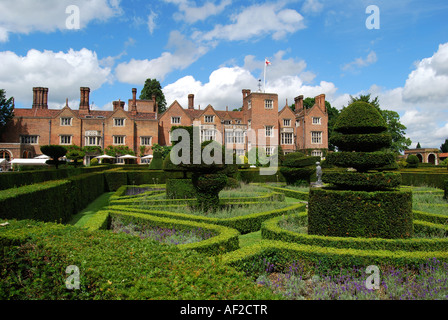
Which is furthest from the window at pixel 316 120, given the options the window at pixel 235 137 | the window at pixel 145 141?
the window at pixel 145 141

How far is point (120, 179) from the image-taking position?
816 inches

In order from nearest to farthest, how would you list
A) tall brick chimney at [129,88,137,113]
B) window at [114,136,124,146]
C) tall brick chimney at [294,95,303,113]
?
window at [114,136,124,146], tall brick chimney at [129,88,137,113], tall brick chimney at [294,95,303,113]

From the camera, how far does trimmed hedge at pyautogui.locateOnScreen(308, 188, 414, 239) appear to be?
636 cm

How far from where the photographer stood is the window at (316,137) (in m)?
46.4

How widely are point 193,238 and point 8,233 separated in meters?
3.81

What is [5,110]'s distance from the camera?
39.4 m

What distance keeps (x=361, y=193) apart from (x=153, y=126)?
38087 millimetres

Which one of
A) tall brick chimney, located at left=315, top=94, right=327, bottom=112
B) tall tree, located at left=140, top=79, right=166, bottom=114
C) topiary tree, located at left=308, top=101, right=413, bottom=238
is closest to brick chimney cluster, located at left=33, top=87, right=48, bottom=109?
tall tree, located at left=140, top=79, right=166, bottom=114

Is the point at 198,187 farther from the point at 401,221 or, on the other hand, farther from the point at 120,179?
the point at 120,179

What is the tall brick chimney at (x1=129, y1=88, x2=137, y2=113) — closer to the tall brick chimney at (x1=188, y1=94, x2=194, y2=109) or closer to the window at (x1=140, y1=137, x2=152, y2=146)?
the window at (x1=140, y1=137, x2=152, y2=146)

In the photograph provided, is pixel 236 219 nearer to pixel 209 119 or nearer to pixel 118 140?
pixel 118 140

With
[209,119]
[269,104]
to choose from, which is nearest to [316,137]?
[269,104]

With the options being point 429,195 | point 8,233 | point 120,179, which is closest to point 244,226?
point 8,233

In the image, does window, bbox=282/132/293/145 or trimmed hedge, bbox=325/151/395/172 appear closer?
trimmed hedge, bbox=325/151/395/172
